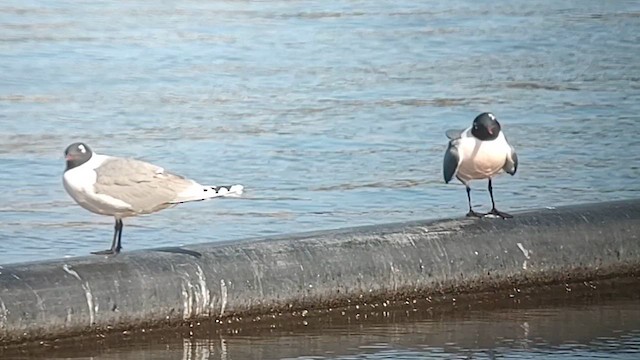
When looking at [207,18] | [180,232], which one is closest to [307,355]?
[180,232]

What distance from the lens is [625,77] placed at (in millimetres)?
14117

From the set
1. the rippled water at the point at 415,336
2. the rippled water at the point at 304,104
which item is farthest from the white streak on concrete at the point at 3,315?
the rippled water at the point at 304,104

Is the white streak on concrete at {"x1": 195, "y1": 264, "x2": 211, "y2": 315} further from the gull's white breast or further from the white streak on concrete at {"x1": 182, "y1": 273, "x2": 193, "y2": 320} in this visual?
the gull's white breast

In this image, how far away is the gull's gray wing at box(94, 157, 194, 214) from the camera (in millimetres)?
6672

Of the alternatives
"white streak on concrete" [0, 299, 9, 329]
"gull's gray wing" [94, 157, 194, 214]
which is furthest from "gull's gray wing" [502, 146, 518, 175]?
Result: "white streak on concrete" [0, 299, 9, 329]

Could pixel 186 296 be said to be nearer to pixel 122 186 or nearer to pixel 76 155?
pixel 122 186

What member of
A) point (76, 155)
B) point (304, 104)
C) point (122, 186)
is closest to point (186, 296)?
point (122, 186)

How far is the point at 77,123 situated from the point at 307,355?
5.89m

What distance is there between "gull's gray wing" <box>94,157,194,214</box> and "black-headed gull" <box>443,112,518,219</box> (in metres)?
1.41

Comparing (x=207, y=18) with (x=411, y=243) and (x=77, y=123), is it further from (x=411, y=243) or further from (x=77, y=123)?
(x=411, y=243)

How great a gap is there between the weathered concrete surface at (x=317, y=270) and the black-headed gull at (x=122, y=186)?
0.22 m

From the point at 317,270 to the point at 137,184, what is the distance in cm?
84

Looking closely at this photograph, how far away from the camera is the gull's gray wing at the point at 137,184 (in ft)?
21.9

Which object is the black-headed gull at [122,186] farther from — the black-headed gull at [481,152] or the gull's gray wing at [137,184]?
the black-headed gull at [481,152]
